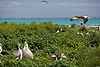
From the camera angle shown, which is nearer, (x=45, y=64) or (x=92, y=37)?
(x=45, y=64)

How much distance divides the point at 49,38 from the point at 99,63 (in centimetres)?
395

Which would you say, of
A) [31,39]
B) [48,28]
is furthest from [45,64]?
[48,28]

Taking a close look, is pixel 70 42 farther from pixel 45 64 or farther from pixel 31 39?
pixel 45 64

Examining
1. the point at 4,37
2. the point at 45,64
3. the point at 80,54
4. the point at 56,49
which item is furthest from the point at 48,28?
the point at 45,64

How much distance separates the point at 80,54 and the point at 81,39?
2417 mm

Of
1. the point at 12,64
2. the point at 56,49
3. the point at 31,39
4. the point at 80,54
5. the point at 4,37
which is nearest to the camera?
the point at 12,64

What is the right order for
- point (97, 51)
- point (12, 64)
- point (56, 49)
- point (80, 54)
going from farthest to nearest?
point (56, 49)
point (80, 54)
point (97, 51)
point (12, 64)

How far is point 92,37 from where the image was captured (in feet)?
27.8

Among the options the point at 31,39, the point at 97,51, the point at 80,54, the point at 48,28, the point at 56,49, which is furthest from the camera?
the point at 48,28

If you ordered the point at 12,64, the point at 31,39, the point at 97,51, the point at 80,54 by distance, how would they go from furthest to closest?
the point at 31,39 < the point at 80,54 < the point at 97,51 < the point at 12,64

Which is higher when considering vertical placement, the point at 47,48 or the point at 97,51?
the point at 97,51

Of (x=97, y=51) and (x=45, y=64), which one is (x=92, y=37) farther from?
(x=45, y=64)

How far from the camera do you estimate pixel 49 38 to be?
789 cm

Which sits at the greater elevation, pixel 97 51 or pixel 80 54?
pixel 97 51
